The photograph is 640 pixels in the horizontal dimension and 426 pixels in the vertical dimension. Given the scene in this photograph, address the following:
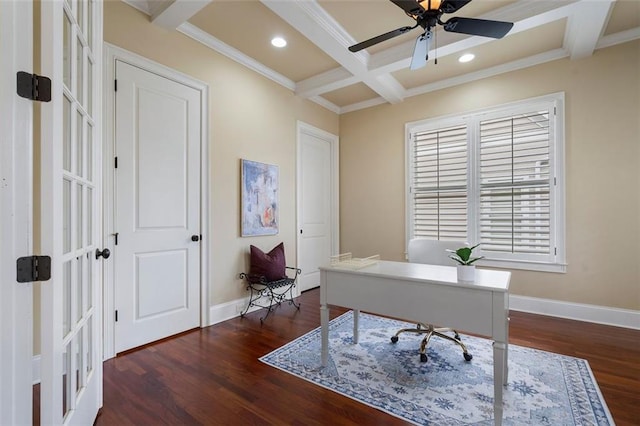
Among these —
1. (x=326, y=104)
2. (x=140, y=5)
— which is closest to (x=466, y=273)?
(x=140, y=5)

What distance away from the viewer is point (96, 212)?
1.64 meters

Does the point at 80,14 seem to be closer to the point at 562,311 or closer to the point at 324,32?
the point at 324,32

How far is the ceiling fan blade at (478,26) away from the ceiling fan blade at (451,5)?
2.4 inches

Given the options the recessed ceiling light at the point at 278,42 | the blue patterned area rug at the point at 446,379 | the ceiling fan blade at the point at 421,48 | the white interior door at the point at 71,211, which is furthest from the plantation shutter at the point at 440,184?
the white interior door at the point at 71,211

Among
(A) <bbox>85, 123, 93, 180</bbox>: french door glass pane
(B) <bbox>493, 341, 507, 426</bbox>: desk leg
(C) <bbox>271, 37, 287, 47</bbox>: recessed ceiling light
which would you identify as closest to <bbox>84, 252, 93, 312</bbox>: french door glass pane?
(A) <bbox>85, 123, 93, 180</bbox>: french door glass pane

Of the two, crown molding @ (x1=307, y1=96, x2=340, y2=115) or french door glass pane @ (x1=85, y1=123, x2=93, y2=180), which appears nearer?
french door glass pane @ (x1=85, y1=123, x2=93, y2=180)

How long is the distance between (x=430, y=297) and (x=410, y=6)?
183cm

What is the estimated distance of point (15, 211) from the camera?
1.00 metres

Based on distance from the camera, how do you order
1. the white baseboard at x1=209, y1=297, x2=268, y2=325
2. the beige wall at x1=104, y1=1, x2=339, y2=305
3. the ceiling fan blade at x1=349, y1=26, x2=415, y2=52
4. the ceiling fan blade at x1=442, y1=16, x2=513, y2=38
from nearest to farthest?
the ceiling fan blade at x1=442, y1=16, x2=513, y2=38 < the ceiling fan blade at x1=349, y1=26, x2=415, y2=52 < the beige wall at x1=104, y1=1, x2=339, y2=305 < the white baseboard at x1=209, y1=297, x2=268, y2=325

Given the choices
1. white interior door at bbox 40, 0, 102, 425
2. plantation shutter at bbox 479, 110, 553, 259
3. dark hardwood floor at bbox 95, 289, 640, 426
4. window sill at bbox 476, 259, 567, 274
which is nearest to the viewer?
white interior door at bbox 40, 0, 102, 425

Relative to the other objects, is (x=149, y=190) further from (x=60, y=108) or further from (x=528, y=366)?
(x=528, y=366)

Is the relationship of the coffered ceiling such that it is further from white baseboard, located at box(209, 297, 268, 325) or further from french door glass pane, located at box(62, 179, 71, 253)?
white baseboard, located at box(209, 297, 268, 325)

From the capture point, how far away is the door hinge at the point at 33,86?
3.30 feet

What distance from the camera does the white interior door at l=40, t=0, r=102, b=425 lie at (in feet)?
3.62
